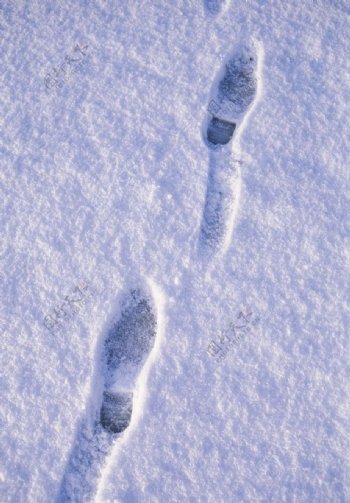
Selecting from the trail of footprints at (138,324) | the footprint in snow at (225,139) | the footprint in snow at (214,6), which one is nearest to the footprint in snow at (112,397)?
the trail of footprints at (138,324)

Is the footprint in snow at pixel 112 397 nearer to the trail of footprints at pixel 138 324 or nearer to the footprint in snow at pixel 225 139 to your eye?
the trail of footprints at pixel 138 324

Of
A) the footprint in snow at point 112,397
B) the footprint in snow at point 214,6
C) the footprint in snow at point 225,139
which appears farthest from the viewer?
the footprint in snow at point 214,6

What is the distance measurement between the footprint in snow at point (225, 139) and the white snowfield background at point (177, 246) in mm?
37

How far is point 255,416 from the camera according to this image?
1.52 meters

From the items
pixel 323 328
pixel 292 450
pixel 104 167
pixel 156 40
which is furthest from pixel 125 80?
pixel 292 450

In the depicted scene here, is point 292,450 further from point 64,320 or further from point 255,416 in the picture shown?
point 64,320

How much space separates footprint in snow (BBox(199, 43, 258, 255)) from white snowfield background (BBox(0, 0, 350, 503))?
0.04 meters

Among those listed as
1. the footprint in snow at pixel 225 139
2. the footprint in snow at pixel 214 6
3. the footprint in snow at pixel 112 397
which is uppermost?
the footprint in snow at pixel 214 6

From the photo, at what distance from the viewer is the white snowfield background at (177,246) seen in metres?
1.50

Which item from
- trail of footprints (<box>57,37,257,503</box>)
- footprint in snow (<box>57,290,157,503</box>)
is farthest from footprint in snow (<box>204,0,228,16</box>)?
footprint in snow (<box>57,290,157,503</box>)

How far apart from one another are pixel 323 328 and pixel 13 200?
1.34m

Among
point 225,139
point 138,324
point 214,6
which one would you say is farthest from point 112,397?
point 214,6

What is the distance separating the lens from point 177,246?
63.4 inches

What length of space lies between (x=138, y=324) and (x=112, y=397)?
29cm
